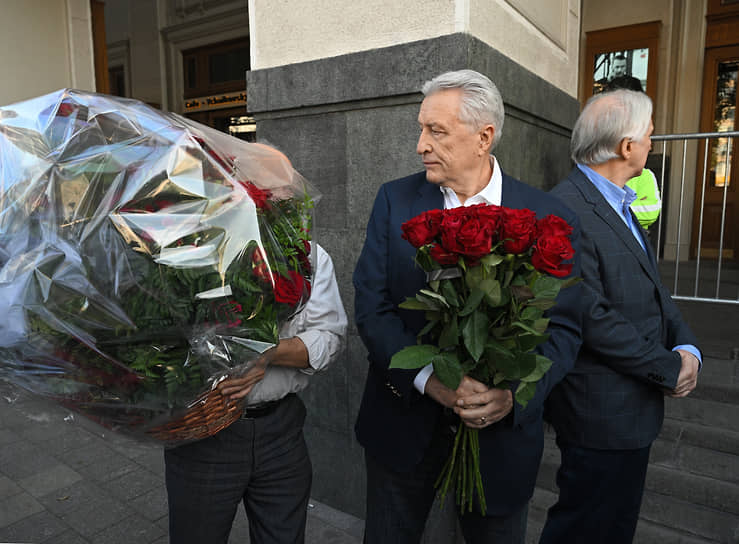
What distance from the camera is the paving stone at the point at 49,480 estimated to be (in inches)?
136

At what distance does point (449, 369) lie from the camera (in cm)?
138

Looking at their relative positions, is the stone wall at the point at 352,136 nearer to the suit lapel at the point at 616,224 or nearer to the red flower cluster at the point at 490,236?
the suit lapel at the point at 616,224

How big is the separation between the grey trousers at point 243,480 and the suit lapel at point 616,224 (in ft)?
4.36

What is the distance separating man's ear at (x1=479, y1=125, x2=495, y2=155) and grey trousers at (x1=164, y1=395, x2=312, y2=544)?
106 cm

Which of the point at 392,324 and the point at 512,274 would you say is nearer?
the point at 512,274

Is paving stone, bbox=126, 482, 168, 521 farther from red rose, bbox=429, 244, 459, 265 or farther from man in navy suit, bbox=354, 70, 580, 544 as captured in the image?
red rose, bbox=429, 244, 459, 265

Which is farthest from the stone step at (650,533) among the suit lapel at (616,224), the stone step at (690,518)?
the suit lapel at (616,224)

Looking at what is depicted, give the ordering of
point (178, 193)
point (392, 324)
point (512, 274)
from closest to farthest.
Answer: point (178, 193), point (512, 274), point (392, 324)

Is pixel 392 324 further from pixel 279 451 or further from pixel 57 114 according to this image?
pixel 57 114

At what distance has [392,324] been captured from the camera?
1741 millimetres

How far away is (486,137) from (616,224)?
0.67m

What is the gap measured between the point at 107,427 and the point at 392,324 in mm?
859

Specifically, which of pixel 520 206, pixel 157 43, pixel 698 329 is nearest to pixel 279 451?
pixel 520 206

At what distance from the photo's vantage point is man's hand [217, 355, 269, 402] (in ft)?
4.63
